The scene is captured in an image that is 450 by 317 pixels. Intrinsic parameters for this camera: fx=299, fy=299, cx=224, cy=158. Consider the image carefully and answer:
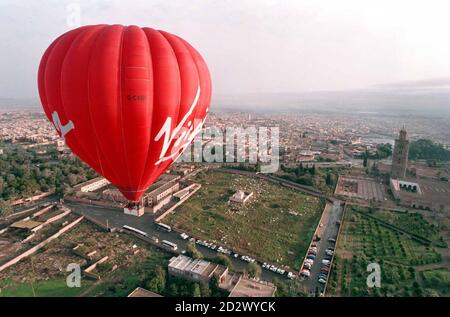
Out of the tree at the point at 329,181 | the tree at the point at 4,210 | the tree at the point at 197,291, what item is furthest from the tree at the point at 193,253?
the tree at the point at 329,181

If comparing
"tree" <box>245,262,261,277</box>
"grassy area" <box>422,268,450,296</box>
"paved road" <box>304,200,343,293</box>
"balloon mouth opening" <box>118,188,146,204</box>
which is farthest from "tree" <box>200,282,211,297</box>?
"grassy area" <box>422,268,450,296</box>

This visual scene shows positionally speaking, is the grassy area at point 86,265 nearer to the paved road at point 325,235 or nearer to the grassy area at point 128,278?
the grassy area at point 128,278

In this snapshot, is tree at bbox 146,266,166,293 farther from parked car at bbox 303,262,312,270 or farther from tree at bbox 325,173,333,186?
tree at bbox 325,173,333,186

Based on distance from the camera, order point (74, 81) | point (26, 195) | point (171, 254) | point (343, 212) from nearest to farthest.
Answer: point (74, 81)
point (171, 254)
point (343, 212)
point (26, 195)

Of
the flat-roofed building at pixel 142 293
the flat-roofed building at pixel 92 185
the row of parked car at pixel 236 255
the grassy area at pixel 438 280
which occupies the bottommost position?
the grassy area at pixel 438 280

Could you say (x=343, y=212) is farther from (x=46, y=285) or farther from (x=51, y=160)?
(x=51, y=160)

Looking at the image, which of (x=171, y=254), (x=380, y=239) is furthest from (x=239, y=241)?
(x=380, y=239)

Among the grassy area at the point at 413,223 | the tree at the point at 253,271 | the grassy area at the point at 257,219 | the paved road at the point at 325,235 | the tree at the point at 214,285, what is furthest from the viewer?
the grassy area at the point at 413,223
